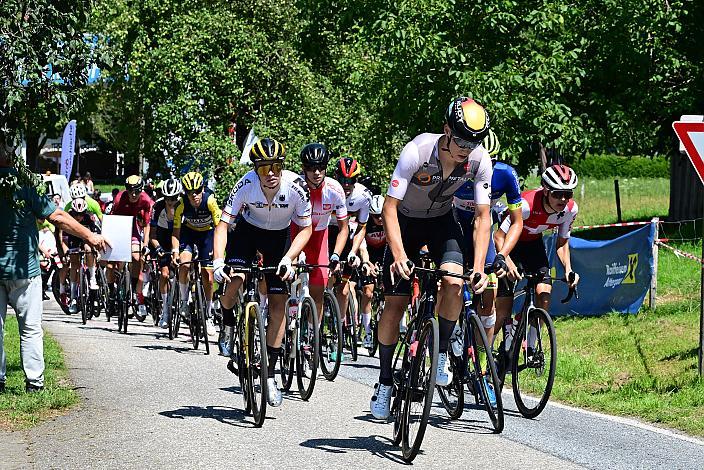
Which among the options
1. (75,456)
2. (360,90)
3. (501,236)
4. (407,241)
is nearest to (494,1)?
(360,90)

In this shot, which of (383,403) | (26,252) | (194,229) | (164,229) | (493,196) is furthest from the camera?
(164,229)

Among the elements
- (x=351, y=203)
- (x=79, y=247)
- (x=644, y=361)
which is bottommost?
(x=644, y=361)

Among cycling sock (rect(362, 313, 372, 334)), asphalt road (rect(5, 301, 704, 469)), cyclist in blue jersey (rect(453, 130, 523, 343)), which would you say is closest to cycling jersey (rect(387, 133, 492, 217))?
asphalt road (rect(5, 301, 704, 469))

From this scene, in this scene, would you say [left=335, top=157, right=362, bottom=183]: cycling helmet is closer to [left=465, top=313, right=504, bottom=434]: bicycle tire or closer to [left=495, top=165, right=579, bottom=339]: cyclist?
[left=495, top=165, right=579, bottom=339]: cyclist

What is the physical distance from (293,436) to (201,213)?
6.51 m

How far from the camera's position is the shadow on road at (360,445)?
7.76 m

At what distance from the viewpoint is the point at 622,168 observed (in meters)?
→ 61.0

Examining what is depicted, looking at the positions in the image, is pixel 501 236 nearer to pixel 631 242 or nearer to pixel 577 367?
pixel 577 367

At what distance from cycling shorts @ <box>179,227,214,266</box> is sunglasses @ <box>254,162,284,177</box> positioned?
16.5 ft

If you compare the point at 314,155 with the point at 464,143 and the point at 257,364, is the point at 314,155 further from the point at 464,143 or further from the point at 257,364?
the point at 464,143

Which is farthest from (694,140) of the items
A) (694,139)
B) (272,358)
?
(272,358)

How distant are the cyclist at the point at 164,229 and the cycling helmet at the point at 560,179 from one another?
6078mm

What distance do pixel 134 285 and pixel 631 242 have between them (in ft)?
24.3

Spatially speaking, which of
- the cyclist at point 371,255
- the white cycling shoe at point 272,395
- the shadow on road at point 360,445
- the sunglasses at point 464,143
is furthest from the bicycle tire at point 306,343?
the cyclist at point 371,255
